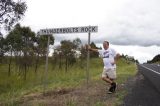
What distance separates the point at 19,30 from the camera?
171 ft

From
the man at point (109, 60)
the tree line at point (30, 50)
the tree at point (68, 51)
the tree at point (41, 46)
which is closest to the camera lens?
the man at point (109, 60)

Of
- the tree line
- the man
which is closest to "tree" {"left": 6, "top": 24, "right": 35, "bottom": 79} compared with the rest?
the tree line

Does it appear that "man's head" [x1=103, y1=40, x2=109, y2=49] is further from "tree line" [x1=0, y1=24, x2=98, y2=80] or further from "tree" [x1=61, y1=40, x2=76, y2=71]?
"tree" [x1=61, y1=40, x2=76, y2=71]

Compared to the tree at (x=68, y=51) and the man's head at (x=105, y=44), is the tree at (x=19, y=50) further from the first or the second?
the man's head at (x=105, y=44)

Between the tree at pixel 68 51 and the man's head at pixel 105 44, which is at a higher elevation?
the tree at pixel 68 51

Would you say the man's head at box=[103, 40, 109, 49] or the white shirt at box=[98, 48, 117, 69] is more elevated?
the man's head at box=[103, 40, 109, 49]

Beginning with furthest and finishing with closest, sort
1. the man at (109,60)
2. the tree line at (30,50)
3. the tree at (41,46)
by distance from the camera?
the tree at (41,46)
the tree line at (30,50)
the man at (109,60)

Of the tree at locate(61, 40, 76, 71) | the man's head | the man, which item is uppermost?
the tree at locate(61, 40, 76, 71)

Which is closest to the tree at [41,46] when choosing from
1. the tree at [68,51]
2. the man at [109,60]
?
the tree at [68,51]

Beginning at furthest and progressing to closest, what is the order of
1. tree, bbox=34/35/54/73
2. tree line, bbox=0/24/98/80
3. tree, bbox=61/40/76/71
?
tree, bbox=61/40/76/71 → tree, bbox=34/35/54/73 → tree line, bbox=0/24/98/80

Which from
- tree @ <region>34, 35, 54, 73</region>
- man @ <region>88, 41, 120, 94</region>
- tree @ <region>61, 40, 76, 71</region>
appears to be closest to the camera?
man @ <region>88, 41, 120, 94</region>

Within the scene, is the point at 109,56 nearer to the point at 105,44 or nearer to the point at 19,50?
the point at 105,44

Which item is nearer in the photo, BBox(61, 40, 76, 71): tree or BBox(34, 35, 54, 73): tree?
BBox(34, 35, 54, 73): tree

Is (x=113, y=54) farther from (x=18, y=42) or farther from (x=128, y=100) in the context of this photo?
(x=18, y=42)
